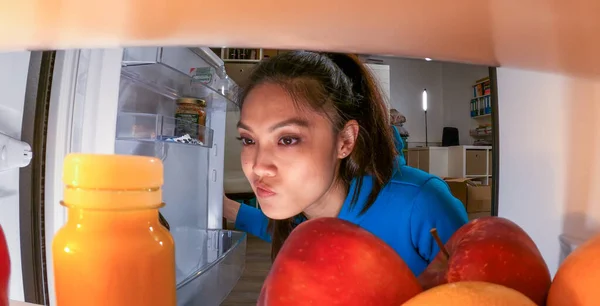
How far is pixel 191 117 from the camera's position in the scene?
528mm

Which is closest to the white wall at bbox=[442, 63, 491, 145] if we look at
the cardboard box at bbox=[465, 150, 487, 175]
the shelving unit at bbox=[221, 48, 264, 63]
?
the cardboard box at bbox=[465, 150, 487, 175]

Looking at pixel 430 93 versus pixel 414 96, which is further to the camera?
pixel 430 93

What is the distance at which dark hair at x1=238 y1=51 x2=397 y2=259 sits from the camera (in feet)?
1.42

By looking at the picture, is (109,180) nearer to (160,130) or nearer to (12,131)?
(12,131)

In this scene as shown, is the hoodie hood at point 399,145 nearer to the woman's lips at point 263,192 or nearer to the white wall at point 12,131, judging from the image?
the woman's lips at point 263,192

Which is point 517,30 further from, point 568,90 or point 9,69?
point 9,69

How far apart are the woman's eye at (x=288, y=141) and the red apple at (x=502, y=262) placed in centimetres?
22

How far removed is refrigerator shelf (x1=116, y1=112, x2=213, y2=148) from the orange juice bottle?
285 millimetres

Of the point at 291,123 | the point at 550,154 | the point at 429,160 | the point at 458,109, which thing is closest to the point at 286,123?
the point at 291,123

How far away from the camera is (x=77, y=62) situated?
1.04ft

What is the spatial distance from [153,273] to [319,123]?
0.29m

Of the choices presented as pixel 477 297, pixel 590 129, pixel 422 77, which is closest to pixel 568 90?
pixel 590 129

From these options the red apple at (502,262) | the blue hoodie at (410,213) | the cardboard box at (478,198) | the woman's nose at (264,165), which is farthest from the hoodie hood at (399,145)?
the red apple at (502,262)

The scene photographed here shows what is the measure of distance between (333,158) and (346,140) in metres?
0.03
